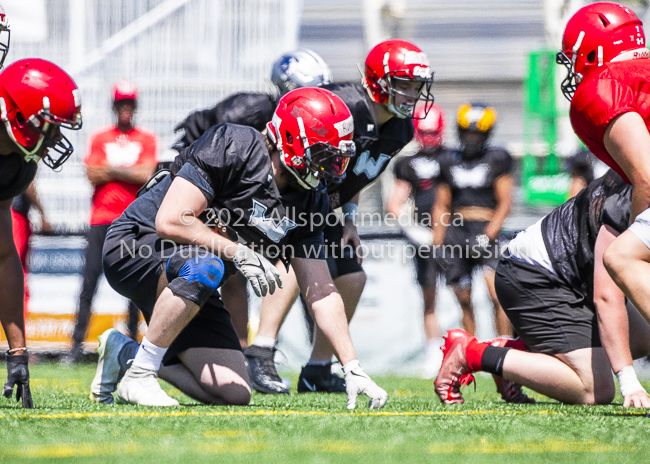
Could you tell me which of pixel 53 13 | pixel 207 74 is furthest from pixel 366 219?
pixel 53 13

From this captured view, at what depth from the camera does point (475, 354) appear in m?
3.77

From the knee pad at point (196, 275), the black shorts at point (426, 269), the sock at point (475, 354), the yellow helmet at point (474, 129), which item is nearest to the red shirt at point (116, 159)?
the black shorts at point (426, 269)

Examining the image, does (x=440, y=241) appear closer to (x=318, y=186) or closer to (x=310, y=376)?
(x=310, y=376)

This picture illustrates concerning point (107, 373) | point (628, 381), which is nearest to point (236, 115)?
point (107, 373)

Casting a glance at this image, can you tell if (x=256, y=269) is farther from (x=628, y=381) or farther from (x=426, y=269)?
(x=426, y=269)

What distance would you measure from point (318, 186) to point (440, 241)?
3199mm

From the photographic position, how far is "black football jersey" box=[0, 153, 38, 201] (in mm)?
3361

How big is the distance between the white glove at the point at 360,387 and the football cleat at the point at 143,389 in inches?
27.2

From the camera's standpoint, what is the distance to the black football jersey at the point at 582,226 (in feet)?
11.7

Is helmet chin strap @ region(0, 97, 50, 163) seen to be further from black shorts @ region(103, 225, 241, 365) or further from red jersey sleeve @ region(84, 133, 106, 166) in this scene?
red jersey sleeve @ region(84, 133, 106, 166)

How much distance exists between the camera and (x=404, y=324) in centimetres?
687

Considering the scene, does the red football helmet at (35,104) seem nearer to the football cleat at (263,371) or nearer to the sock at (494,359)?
the football cleat at (263,371)

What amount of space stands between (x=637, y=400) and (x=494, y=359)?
2.04 feet

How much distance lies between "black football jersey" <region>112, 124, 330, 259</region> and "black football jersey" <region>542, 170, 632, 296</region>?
1.03m
